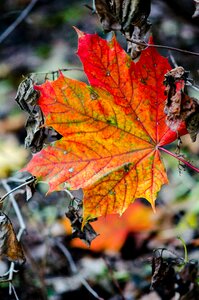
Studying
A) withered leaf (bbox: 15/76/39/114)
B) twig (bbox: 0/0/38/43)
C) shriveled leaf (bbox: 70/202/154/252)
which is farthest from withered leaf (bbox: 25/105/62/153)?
shriveled leaf (bbox: 70/202/154/252)

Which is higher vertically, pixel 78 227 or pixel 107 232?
pixel 78 227

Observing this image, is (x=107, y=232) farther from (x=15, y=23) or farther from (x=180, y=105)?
(x=180, y=105)

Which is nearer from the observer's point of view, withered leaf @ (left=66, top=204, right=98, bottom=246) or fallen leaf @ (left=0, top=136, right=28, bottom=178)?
withered leaf @ (left=66, top=204, right=98, bottom=246)

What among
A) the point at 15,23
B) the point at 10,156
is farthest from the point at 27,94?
the point at 10,156

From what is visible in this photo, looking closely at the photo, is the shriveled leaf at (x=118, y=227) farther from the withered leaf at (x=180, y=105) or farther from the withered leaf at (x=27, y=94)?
the withered leaf at (x=180, y=105)

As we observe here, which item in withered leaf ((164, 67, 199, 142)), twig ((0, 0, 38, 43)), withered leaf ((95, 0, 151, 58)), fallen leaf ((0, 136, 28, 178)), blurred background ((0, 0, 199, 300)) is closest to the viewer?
withered leaf ((164, 67, 199, 142))

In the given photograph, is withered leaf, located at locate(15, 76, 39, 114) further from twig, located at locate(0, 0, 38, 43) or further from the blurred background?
twig, located at locate(0, 0, 38, 43)

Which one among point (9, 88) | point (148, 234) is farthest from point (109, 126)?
point (9, 88)
